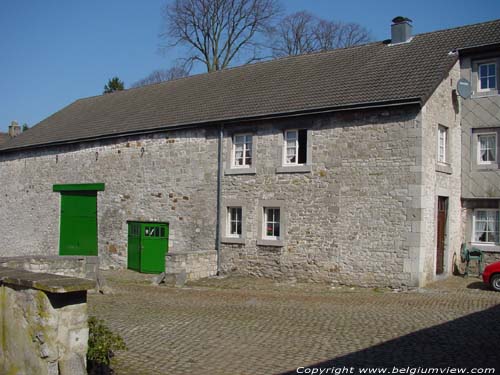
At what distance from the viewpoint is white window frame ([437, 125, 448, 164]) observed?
53.6ft

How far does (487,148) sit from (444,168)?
2042mm

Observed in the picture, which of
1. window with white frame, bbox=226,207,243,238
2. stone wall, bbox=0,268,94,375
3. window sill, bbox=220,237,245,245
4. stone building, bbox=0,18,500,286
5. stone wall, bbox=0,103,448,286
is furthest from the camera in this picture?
window with white frame, bbox=226,207,243,238

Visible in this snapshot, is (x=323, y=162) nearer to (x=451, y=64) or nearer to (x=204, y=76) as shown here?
(x=451, y=64)

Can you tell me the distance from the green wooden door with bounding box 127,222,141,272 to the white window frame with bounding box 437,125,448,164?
35.5ft

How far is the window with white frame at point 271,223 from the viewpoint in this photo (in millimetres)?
17327

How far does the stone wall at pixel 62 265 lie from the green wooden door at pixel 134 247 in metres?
5.60

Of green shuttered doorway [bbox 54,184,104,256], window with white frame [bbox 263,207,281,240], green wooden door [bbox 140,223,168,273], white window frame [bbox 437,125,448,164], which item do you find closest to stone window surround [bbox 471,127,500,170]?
white window frame [bbox 437,125,448,164]

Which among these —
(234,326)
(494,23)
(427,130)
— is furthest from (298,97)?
(234,326)

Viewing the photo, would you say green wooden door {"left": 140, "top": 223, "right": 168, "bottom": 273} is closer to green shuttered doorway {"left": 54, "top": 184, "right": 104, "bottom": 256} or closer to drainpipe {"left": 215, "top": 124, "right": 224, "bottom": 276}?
drainpipe {"left": 215, "top": 124, "right": 224, "bottom": 276}

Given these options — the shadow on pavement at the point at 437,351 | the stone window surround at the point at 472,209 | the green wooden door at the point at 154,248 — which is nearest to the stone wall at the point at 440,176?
the stone window surround at the point at 472,209

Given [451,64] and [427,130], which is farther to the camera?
[451,64]

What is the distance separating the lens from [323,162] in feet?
53.5

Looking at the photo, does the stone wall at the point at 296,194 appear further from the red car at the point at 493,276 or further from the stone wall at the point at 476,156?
the stone wall at the point at 476,156

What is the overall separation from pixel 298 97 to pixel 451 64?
4.53 meters
